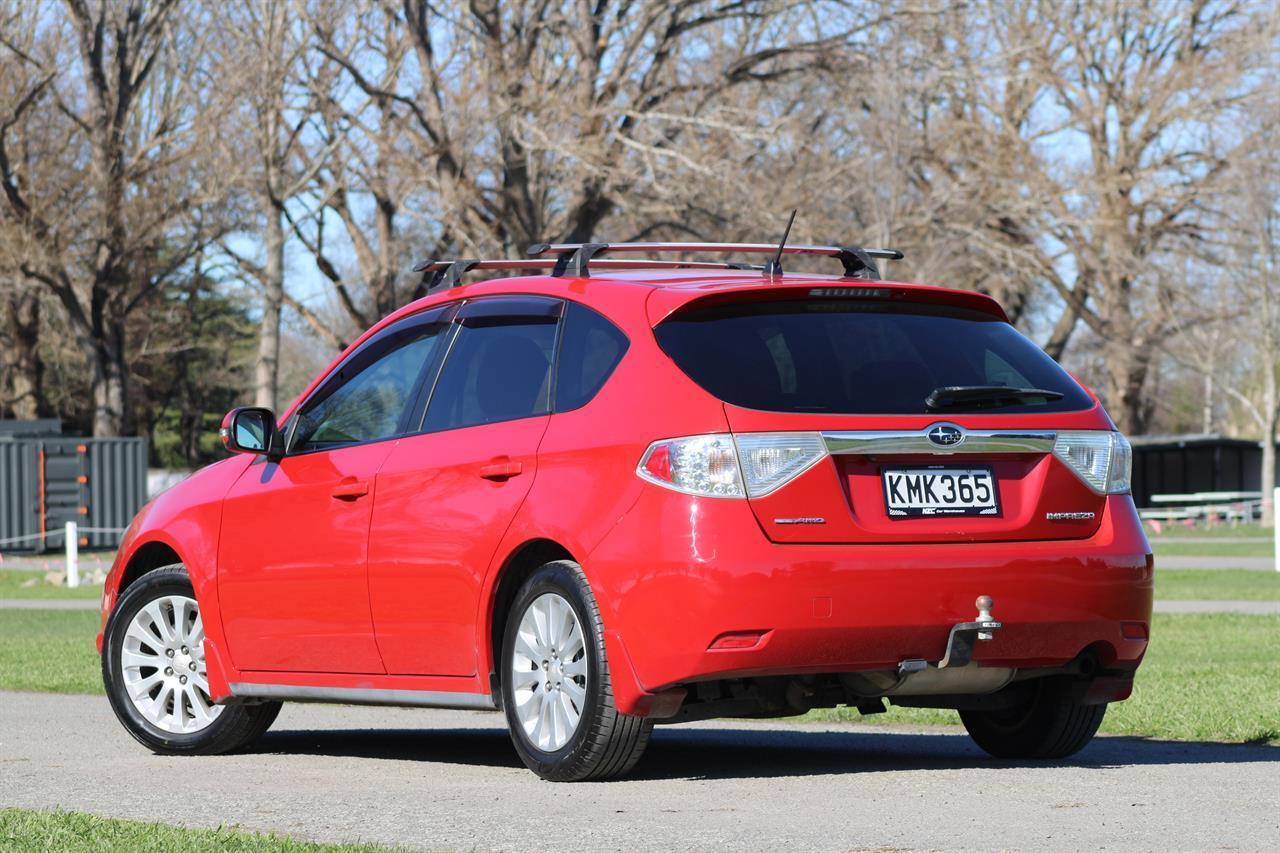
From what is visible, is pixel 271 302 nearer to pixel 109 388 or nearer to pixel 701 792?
pixel 109 388

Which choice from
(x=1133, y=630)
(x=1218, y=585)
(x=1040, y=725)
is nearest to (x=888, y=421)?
(x=1133, y=630)

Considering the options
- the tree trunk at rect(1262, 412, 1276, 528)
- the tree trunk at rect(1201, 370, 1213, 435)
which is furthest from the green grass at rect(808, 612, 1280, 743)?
the tree trunk at rect(1201, 370, 1213, 435)

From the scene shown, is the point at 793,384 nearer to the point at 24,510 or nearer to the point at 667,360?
the point at 667,360

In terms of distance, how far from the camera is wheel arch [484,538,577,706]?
709 centimetres

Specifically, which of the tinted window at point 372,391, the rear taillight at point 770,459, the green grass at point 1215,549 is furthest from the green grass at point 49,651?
the green grass at point 1215,549

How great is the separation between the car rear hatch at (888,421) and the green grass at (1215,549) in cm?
2285

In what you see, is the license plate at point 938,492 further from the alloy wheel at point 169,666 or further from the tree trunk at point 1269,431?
the tree trunk at point 1269,431

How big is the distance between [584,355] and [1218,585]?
17.5 m

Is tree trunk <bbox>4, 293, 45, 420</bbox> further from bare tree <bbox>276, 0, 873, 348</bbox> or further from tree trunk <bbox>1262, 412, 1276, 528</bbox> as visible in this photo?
tree trunk <bbox>1262, 412, 1276, 528</bbox>

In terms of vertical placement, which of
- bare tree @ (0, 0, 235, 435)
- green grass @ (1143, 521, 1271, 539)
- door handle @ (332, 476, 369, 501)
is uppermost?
bare tree @ (0, 0, 235, 435)

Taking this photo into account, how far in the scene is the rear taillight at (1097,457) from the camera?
6965 mm

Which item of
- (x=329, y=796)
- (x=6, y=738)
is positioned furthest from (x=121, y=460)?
(x=329, y=796)

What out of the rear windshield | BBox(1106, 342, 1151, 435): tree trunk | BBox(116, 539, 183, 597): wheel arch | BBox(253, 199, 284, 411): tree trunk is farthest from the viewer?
BBox(1106, 342, 1151, 435): tree trunk

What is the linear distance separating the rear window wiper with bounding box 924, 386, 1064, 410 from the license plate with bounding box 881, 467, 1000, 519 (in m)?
0.23
